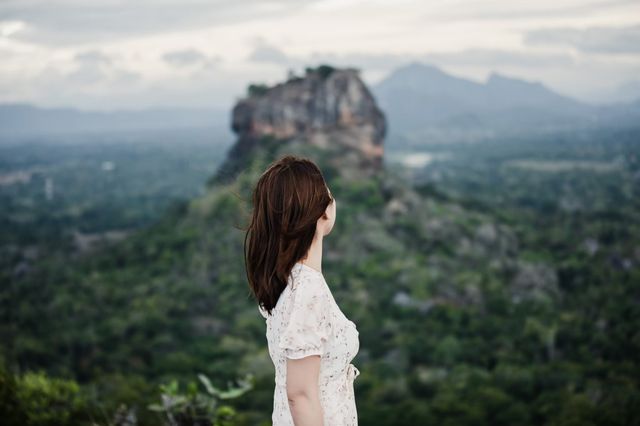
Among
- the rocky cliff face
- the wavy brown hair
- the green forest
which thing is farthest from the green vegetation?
the wavy brown hair

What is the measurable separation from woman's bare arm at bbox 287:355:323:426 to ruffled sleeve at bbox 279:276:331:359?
0.03 m

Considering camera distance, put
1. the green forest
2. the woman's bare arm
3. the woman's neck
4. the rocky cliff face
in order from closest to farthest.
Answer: the woman's bare arm → the woman's neck → the green forest → the rocky cliff face

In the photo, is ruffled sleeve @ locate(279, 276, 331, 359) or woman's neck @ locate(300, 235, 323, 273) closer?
ruffled sleeve @ locate(279, 276, 331, 359)

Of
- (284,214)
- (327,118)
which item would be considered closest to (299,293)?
(284,214)

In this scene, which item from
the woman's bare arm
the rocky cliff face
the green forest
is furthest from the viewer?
the rocky cliff face

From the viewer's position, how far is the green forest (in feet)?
41.3

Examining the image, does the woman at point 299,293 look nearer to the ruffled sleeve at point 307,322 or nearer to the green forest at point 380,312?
the ruffled sleeve at point 307,322

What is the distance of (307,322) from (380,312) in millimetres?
20590

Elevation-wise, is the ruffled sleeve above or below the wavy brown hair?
below

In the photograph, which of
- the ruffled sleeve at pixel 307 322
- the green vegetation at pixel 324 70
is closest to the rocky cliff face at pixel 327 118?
the green vegetation at pixel 324 70

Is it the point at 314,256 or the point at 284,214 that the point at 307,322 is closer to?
the point at 314,256

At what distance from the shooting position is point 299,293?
1796mm

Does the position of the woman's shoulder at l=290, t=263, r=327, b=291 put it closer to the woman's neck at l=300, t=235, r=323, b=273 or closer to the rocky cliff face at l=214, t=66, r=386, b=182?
the woman's neck at l=300, t=235, r=323, b=273

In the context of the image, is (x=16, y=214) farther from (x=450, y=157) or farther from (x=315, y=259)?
(x=450, y=157)
